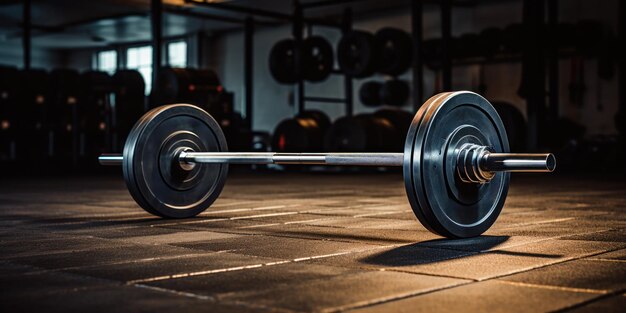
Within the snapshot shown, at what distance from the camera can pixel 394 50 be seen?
1032 centimetres

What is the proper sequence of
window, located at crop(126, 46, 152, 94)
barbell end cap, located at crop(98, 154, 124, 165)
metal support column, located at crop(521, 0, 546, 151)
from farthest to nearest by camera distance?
window, located at crop(126, 46, 152, 94) < metal support column, located at crop(521, 0, 546, 151) < barbell end cap, located at crop(98, 154, 124, 165)

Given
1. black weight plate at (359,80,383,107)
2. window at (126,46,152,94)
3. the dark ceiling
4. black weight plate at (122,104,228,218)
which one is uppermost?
the dark ceiling

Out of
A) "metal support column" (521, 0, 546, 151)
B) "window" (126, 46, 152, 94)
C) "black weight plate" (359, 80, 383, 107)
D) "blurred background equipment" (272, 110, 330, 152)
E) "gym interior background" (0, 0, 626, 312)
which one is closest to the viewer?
"gym interior background" (0, 0, 626, 312)

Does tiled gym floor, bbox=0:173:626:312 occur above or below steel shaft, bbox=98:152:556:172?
below

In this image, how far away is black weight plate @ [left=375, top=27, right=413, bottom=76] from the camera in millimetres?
10219

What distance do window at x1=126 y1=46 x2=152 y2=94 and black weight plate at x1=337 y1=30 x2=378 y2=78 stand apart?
23.0ft

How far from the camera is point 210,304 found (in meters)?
1.25

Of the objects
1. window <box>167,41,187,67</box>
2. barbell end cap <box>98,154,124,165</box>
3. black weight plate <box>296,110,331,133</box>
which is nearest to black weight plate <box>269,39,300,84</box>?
black weight plate <box>296,110,331,133</box>

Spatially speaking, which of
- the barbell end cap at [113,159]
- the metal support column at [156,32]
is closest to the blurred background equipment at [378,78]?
the metal support column at [156,32]

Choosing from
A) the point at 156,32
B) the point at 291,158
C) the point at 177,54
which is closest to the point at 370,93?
the point at 156,32

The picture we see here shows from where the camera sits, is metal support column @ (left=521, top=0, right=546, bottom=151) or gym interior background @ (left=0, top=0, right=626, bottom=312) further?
metal support column @ (left=521, top=0, right=546, bottom=151)

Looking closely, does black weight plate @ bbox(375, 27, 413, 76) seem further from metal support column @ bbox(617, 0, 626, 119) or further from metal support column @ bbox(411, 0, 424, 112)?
metal support column @ bbox(617, 0, 626, 119)

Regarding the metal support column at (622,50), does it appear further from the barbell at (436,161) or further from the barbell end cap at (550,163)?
the barbell end cap at (550,163)

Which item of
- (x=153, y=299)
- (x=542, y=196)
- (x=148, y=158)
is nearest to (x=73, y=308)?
(x=153, y=299)
